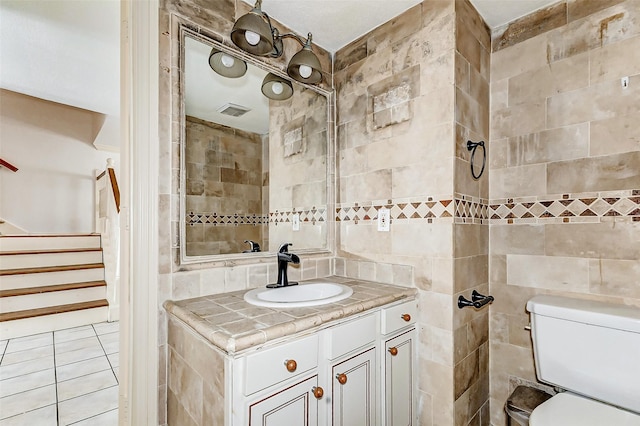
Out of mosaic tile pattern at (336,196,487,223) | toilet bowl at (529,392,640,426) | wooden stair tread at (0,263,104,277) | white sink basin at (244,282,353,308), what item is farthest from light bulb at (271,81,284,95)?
wooden stair tread at (0,263,104,277)

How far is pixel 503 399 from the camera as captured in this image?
1.67 meters

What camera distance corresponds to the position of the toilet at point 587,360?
1.15 meters

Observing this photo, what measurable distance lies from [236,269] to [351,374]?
701 mm

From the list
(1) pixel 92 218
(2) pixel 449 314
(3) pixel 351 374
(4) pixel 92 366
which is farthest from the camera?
(1) pixel 92 218

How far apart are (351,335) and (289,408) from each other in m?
0.34

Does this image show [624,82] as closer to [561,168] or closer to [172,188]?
[561,168]

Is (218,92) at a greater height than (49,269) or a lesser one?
greater

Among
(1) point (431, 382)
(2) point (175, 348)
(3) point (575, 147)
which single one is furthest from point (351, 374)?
(3) point (575, 147)

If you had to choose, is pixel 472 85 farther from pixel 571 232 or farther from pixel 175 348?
pixel 175 348

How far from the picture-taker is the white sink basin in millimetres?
1227

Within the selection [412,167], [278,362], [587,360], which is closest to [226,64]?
[412,167]

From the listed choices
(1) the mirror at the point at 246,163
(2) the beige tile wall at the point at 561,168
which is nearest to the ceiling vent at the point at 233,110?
(1) the mirror at the point at 246,163

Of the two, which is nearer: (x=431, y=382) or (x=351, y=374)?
(x=351, y=374)

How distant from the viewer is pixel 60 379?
2.11 meters
